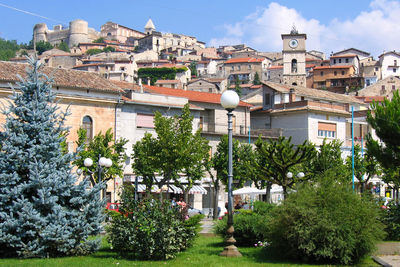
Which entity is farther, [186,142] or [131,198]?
[186,142]

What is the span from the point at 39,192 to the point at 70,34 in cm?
17455

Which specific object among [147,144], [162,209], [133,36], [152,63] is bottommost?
[162,209]

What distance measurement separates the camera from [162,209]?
511 inches

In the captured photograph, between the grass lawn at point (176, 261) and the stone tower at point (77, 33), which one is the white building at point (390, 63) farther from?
the grass lawn at point (176, 261)

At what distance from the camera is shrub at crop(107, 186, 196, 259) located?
12445mm

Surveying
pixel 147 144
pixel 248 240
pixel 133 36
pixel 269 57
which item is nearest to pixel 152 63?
pixel 269 57

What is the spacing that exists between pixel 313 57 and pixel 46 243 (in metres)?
135

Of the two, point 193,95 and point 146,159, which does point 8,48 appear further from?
point 146,159

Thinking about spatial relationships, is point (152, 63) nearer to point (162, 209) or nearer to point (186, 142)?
point (186, 142)

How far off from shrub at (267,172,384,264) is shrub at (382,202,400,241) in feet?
8.66

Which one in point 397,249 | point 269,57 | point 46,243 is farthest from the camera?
point 269,57

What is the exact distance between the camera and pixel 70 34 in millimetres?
178000

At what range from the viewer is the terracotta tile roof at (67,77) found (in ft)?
105

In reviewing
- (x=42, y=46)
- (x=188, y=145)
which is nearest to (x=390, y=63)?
(x=188, y=145)
